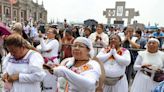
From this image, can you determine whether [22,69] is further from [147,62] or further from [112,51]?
[147,62]

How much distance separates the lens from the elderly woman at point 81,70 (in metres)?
2.68

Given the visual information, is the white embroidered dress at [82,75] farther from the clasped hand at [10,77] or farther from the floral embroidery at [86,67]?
the clasped hand at [10,77]

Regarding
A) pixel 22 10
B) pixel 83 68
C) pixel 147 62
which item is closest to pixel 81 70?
pixel 83 68

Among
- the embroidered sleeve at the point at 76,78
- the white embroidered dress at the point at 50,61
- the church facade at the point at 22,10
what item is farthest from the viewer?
the church facade at the point at 22,10

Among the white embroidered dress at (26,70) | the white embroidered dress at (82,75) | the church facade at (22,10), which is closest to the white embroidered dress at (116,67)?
the white embroidered dress at (26,70)

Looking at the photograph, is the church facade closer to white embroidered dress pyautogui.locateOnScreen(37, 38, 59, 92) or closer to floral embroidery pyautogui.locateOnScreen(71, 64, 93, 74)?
→ white embroidered dress pyautogui.locateOnScreen(37, 38, 59, 92)

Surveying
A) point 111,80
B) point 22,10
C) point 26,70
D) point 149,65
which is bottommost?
point 111,80

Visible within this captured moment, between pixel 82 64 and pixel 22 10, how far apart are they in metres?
109

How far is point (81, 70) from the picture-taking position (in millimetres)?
2916

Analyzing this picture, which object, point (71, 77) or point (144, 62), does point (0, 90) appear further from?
point (71, 77)

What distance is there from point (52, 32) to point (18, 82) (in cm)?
254

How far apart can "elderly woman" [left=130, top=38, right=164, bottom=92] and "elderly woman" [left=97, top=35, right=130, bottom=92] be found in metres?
0.32

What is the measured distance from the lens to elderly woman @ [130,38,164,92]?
4828mm

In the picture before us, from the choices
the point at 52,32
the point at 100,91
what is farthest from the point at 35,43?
the point at 100,91
